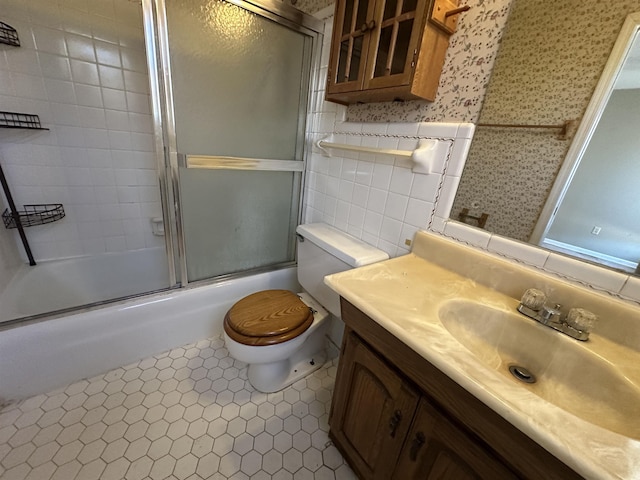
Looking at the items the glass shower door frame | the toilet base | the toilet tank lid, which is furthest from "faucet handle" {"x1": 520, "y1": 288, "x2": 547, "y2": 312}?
the glass shower door frame

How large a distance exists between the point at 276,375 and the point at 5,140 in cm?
198

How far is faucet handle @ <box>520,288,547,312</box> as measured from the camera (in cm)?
73

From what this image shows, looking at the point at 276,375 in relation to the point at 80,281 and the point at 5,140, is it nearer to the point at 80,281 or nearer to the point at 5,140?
the point at 80,281

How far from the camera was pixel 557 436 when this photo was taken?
41cm

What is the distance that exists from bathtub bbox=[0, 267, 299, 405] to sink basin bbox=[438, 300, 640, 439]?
126 centimetres

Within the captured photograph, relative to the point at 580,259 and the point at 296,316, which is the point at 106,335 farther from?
the point at 580,259

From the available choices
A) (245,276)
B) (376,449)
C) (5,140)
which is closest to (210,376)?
(245,276)

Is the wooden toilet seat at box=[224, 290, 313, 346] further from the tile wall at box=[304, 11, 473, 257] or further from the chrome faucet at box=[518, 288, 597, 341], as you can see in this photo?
the chrome faucet at box=[518, 288, 597, 341]

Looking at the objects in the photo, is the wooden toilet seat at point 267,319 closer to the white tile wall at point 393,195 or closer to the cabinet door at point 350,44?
the white tile wall at point 393,195

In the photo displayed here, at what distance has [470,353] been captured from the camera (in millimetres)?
581

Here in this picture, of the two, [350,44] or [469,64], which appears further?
[350,44]

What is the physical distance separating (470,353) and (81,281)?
221 centimetres

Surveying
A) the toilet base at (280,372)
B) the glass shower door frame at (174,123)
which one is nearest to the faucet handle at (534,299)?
the toilet base at (280,372)

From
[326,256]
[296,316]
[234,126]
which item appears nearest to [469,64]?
[326,256]
